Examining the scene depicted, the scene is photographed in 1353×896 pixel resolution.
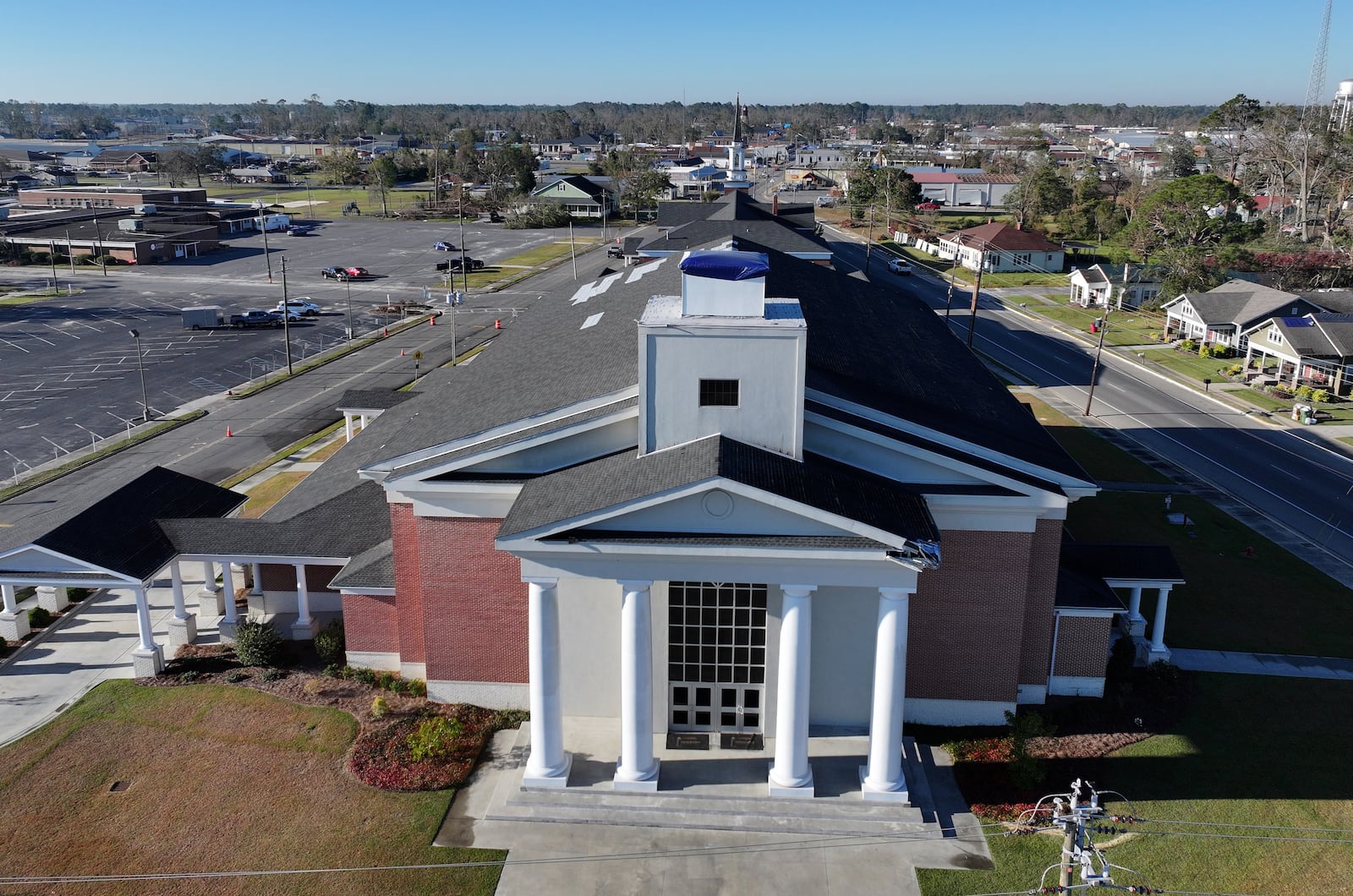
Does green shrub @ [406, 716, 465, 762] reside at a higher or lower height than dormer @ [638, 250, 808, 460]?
lower

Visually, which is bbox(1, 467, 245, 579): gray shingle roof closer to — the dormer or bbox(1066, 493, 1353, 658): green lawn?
the dormer

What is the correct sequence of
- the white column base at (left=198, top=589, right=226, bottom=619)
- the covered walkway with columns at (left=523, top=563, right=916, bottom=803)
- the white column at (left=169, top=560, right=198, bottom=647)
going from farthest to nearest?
the white column base at (left=198, top=589, right=226, bottom=619) → the white column at (left=169, top=560, right=198, bottom=647) → the covered walkway with columns at (left=523, top=563, right=916, bottom=803)

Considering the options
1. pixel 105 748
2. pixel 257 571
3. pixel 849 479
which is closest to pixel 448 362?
pixel 257 571

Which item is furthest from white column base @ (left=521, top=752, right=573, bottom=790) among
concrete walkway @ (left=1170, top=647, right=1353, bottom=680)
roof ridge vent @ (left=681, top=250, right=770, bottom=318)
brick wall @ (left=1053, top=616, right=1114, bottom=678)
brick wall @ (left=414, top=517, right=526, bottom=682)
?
concrete walkway @ (left=1170, top=647, right=1353, bottom=680)

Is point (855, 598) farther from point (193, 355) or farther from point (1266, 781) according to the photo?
point (193, 355)

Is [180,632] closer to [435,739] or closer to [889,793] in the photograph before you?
[435,739]

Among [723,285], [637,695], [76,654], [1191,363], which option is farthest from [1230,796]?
[1191,363]

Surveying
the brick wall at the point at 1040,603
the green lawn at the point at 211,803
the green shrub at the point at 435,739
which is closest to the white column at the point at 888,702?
the brick wall at the point at 1040,603

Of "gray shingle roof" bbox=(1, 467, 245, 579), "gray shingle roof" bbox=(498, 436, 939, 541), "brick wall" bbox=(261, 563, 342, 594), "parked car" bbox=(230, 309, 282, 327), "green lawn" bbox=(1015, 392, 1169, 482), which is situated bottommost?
"green lawn" bbox=(1015, 392, 1169, 482)
